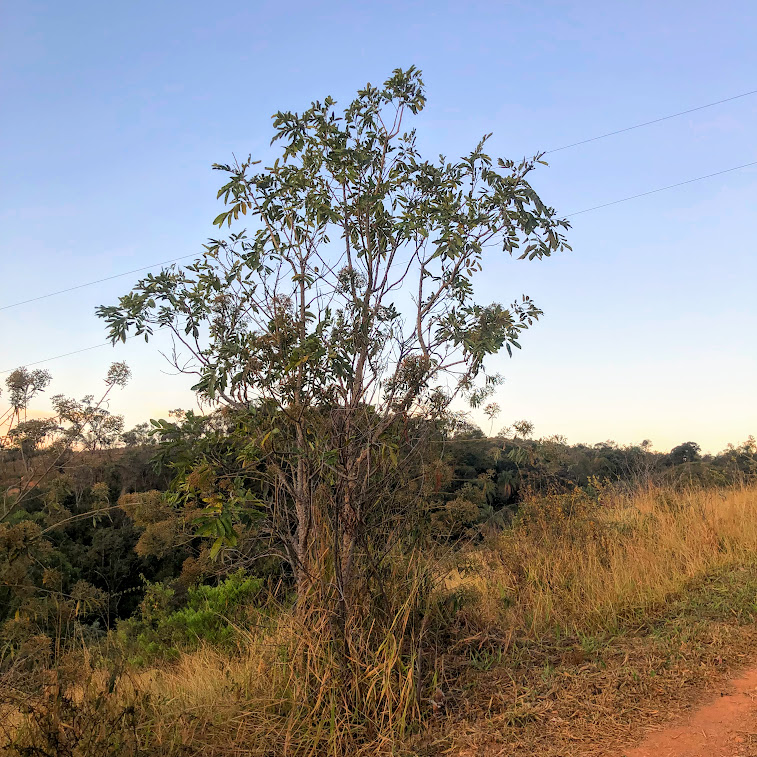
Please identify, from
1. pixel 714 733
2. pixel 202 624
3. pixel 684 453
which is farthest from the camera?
pixel 684 453

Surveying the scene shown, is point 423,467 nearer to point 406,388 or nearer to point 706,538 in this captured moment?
point 406,388

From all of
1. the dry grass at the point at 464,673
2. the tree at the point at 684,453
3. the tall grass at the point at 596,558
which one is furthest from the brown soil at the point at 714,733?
the tree at the point at 684,453

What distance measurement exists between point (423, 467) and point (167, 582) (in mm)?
10554

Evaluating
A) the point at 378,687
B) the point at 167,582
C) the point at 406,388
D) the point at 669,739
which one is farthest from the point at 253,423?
the point at 167,582

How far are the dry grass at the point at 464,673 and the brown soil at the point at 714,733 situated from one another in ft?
0.40

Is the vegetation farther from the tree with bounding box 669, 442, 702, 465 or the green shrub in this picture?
the tree with bounding box 669, 442, 702, 465

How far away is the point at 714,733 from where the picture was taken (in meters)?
3.41

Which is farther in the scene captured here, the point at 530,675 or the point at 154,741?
the point at 530,675

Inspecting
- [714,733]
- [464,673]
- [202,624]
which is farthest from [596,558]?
[202,624]

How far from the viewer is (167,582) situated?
42.5 ft

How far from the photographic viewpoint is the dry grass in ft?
11.3

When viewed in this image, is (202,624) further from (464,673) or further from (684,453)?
(684,453)

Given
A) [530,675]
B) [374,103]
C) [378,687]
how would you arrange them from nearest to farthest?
[378,687] < [530,675] < [374,103]

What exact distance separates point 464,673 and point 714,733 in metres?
1.48
